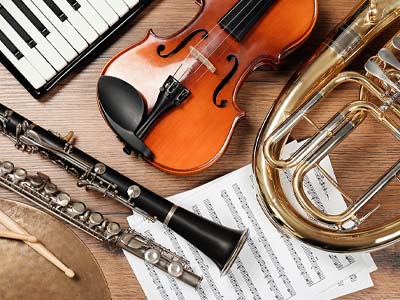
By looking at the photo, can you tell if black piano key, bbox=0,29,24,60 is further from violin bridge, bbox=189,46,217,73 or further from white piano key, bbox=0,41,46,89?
violin bridge, bbox=189,46,217,73

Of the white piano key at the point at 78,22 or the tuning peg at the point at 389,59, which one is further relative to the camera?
the white piano key at the point at 78,22

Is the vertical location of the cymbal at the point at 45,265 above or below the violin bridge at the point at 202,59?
below

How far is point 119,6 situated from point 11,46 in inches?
8.5

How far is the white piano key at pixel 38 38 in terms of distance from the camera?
1.11 meters

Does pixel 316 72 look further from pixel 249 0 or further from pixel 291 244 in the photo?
pixel 291 244

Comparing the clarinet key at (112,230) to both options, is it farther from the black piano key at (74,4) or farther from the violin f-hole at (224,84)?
the black piano key at (74,4)

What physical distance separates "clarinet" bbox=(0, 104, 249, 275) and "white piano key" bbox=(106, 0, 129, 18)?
0.27 meters

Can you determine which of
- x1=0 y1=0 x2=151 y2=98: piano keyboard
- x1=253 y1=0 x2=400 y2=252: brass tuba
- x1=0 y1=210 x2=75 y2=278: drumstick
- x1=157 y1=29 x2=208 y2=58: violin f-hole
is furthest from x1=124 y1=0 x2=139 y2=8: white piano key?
x1=0 y1=210 x2=75 y2=278: drumstick

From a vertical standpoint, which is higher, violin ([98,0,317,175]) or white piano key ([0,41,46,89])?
white piano key ([0,41,46,89])

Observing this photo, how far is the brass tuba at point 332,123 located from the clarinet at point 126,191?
0.36ft

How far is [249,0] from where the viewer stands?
3.65 feet

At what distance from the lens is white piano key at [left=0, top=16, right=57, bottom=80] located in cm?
111

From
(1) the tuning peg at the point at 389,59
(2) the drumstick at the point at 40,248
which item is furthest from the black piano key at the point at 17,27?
(1) the tuning peg at the point at 389,59

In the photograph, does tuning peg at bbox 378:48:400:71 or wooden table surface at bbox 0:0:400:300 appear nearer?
tuning peg at bbox 378:48:400:71
